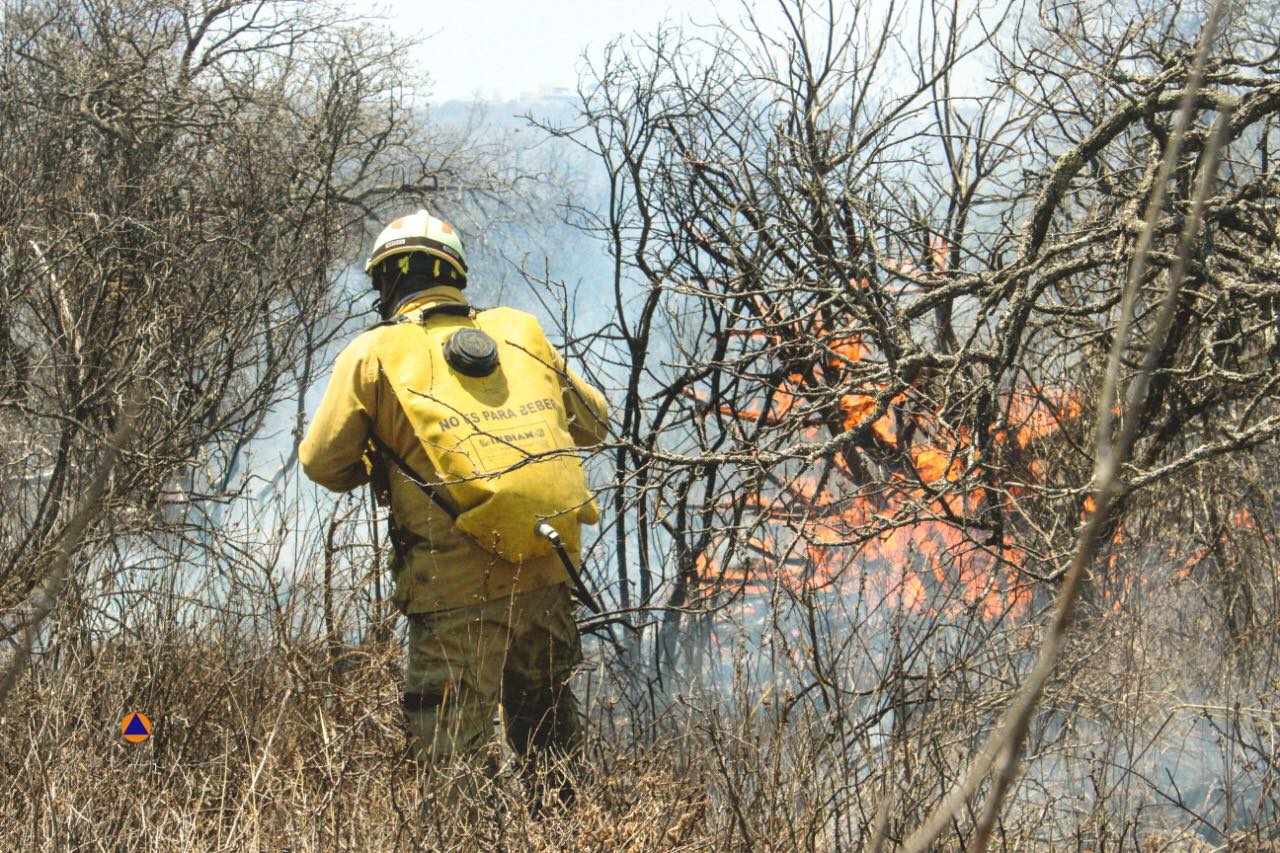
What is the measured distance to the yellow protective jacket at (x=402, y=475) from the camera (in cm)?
318

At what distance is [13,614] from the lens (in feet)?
12.3

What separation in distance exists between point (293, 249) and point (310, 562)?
Answer: 3438 mm

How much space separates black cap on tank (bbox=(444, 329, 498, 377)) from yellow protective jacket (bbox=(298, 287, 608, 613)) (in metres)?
0.11

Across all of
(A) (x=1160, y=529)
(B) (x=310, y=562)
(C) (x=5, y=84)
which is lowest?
(B) (x=310, y=562)

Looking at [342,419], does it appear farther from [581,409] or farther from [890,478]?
[890,478]

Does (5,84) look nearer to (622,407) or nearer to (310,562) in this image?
(622,407)

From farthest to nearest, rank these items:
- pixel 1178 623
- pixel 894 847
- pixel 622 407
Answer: pixel 622 407 → pixel 1178 623 → pixel 894 847

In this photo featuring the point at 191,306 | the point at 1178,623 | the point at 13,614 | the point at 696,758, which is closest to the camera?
the point at 696,758

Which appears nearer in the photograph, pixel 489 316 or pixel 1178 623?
pixel 489 316

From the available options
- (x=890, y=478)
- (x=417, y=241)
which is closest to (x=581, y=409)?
(x=417, y=241)

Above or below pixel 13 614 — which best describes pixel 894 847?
below

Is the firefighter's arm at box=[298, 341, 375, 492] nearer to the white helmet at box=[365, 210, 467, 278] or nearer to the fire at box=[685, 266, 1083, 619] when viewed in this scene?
the white helmet at box=[365, 210, 467, 278]

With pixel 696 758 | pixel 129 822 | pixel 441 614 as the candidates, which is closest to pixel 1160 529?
pixel 696 758

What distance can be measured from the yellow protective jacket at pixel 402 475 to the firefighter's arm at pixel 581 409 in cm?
23
